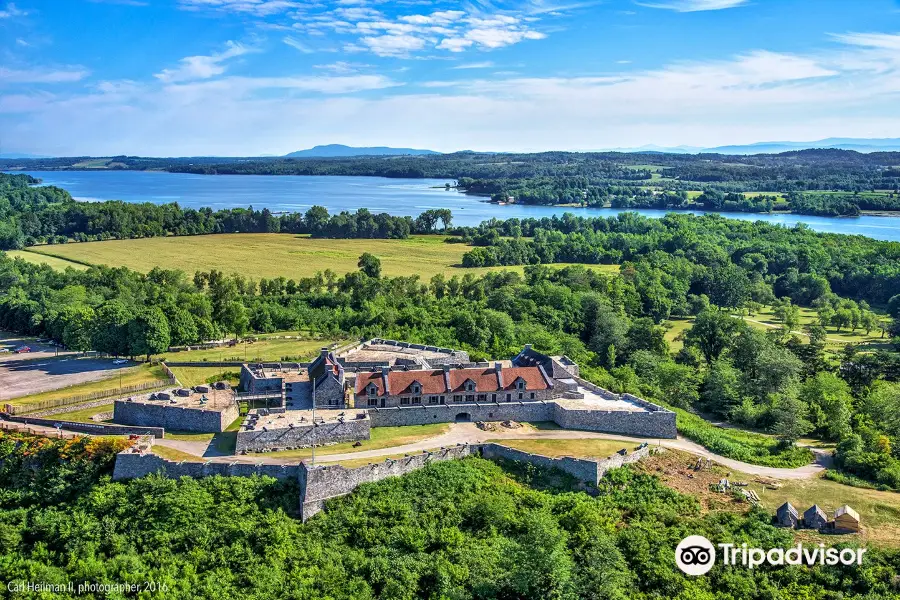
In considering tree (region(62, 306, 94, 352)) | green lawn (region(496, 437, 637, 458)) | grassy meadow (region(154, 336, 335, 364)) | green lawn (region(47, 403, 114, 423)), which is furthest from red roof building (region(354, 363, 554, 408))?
tree (region(62, 306, 94, 352))

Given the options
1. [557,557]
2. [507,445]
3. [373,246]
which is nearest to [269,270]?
[373,246]

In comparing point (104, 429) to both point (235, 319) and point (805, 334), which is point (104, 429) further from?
point (805, 334)

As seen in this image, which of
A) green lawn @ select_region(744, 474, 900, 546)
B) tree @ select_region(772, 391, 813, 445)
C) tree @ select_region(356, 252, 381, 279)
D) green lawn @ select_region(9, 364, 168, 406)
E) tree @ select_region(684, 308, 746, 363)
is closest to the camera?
green lawn @ select_region(744, 474, 900, 546)

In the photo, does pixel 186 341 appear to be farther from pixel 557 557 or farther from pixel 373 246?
pixel 373 246

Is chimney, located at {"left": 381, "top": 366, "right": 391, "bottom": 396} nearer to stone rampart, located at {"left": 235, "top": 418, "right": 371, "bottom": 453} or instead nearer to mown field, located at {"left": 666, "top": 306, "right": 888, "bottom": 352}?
stone rampart, located at {"left": 235, "top": 418, "right": 371, "bottom": 453}

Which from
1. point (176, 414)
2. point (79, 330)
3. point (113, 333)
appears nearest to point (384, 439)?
point (176, 414)
